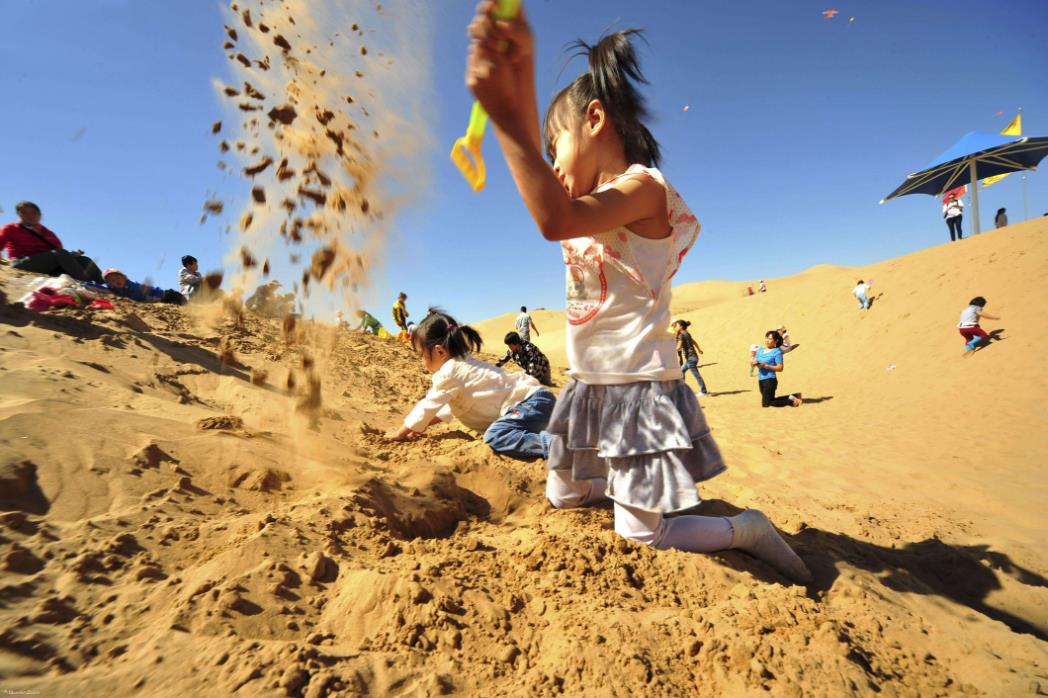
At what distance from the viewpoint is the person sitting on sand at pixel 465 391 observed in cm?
333

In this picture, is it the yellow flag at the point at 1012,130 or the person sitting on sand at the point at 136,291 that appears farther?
the yellow flag at the point at 1012,130

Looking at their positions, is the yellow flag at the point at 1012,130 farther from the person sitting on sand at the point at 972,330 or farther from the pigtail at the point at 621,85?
the pigtail at the point at 621,85

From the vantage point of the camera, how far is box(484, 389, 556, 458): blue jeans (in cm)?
296

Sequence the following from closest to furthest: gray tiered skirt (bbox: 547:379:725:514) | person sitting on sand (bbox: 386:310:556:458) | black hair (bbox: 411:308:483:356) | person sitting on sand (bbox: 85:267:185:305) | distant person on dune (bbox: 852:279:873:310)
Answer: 1. gray tiered skirt (bbox: 547:379:725:514)
2. person sitting on sand (bbox: 386:310:556:458)
3. black hair (bbox: 411:308:483:356)
4. person sitting on sand (bbox: 85:267:185:305)
5. distant person on dune (bbox: 852:279:873:310)

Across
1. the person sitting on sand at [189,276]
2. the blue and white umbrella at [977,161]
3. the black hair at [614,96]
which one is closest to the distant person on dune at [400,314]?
the person sitting on sand at [189,276]

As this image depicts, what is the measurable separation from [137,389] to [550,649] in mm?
3311

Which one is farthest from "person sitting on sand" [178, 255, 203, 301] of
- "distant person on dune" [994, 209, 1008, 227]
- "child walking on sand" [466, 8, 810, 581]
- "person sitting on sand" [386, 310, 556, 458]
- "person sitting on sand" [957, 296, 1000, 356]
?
"distant person on dune" [994, 209, 1008, 227]

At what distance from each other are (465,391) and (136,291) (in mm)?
6694

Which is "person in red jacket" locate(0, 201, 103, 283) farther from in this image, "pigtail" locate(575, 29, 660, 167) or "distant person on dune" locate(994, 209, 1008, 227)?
"distant person on dune" locate(994, 209, 1008, 227)

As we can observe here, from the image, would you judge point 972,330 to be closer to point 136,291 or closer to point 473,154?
point 473,154

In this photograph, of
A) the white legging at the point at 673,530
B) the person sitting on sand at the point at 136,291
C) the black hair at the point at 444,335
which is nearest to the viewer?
the white legging at the point at 673,530

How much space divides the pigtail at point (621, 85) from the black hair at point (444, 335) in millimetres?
2070

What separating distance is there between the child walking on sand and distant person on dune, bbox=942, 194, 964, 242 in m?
19.1

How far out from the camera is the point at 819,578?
1792 mm
